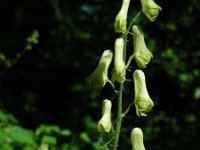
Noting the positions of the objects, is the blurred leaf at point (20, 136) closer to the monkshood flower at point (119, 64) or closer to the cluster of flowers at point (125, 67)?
the cluster of flowers at point (125, 67)

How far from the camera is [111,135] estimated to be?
3564 mm

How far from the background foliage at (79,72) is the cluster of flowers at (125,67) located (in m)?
2.25

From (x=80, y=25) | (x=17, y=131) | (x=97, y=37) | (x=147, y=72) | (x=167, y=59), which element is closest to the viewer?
(x=17, y=131)

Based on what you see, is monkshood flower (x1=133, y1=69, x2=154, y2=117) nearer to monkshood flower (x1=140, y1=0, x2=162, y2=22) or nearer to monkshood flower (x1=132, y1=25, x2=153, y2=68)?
monkshood flower (x1=132, y1=25, x2=153, y2=68)

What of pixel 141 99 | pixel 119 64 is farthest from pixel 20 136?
pixel 119 64

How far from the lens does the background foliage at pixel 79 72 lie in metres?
10.2

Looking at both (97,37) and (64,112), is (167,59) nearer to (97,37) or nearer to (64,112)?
(97,37)

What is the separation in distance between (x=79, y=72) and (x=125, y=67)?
40.5 feet

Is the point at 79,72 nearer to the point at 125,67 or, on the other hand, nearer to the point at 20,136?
the point at 20,136

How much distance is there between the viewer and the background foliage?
33.5 ft

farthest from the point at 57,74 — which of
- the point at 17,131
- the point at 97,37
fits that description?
the point at 17,131

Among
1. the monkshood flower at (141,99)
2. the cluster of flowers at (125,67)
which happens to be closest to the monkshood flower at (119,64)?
the cluster of flowers at (125,67)

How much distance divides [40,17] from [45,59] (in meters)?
1.49

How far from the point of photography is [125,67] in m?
3.45
